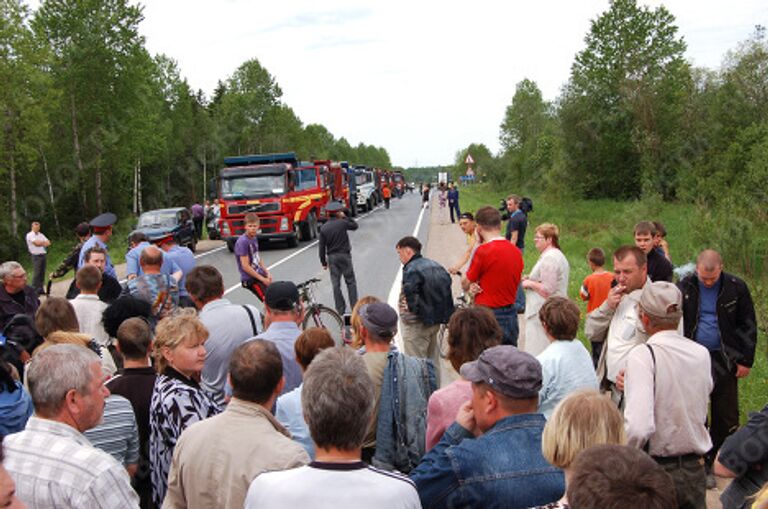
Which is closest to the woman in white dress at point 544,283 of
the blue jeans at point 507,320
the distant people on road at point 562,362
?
the blue jeans at point 507,320

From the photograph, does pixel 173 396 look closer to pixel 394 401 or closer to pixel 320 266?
pixel 394 401

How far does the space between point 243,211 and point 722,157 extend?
2053 cm

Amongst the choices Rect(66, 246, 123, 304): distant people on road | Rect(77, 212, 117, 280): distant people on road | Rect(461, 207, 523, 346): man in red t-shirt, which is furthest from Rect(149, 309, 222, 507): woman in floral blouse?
Rect(77, 212, 117, 280): distant people on road

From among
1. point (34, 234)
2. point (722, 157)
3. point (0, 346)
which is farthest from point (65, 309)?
point (722, 157)

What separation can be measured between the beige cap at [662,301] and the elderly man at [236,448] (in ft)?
7.13

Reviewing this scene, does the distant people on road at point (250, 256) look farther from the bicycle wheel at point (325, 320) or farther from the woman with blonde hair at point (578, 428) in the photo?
the woman with blonde hair at point (578, 428)

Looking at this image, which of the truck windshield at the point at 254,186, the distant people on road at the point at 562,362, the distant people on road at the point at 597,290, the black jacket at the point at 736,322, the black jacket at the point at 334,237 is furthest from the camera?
the truck windshield at the point at 254,186

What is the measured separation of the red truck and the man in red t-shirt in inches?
681

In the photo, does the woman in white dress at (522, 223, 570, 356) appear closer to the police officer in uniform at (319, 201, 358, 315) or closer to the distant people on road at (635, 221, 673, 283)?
the distant people on road at (635, 221, 673, 283)

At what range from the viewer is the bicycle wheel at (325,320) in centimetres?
969

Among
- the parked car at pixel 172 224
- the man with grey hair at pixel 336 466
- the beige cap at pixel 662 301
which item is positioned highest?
the beige cap at pixel 662 301

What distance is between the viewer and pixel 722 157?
3095cm

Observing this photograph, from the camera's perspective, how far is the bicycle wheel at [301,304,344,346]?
969 centimetres

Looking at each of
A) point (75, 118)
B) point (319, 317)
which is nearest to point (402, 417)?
point (319, 317)
